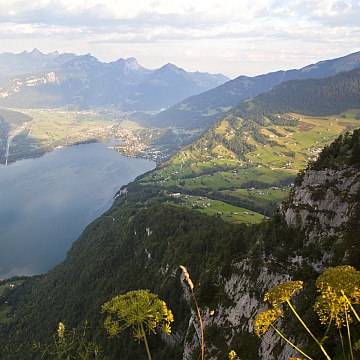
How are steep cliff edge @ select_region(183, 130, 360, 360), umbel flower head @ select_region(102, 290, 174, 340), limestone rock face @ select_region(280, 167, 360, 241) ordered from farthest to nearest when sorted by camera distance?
1. limestone rock face @ select_region(280, 167, 360, 241)
2. steep cliff edge @ select_region(183, 130, 360, 360)
3. umbel flower head @ select_region(102, 290, 174, 340)

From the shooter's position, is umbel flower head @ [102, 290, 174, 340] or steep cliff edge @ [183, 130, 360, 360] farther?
steep cliff edge @ [183, 130, 360, 360]

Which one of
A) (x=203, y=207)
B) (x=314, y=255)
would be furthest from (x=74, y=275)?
(x=314, y=255)

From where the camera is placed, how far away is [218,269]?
43719 millimetres

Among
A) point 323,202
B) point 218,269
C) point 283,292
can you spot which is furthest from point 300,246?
point 283,292

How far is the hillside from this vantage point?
1194 inches

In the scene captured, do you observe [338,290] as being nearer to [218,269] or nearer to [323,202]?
[323,202]

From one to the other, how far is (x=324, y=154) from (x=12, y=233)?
165085 millimetres

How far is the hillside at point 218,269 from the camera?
99.5ft

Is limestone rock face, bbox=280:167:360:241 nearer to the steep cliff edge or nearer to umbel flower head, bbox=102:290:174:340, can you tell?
the steep cliff edge

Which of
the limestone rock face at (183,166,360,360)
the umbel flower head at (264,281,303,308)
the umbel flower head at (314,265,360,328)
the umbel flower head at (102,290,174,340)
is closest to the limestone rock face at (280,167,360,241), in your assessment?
the limestone rock face at (183,166,360,360)

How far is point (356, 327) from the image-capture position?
62.7ft

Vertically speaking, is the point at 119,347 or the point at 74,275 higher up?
the point at 119,347

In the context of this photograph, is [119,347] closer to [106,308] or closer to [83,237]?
[106,308]

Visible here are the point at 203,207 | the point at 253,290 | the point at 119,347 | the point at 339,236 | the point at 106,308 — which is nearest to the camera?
the point at 106,308
